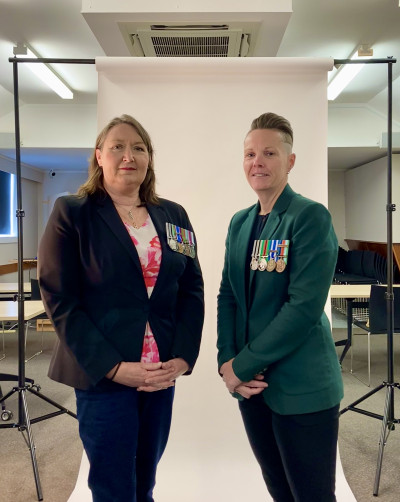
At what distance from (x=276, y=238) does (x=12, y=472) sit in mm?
2333

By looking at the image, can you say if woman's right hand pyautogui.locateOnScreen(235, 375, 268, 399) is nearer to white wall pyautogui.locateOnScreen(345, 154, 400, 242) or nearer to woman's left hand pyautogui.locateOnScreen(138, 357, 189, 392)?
woman's left hand pyautogui.locateOnScreen(138, 357, 189, 392)

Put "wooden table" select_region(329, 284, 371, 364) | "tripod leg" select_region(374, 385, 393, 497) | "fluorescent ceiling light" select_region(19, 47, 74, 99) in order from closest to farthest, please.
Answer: "tripod leg" select_region(374, 385, 393, 497), "wooden table" select_region(329, 284, 371, 364), "fluorescent ceiling light" select_region(19, 47, 74, 99)

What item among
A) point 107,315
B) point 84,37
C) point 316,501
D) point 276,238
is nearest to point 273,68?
point 276,238

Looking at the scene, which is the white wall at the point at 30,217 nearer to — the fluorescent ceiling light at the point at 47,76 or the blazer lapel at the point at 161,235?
the fluorescent ceiling light at the point at 47,76

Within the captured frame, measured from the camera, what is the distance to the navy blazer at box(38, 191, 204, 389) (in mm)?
1259

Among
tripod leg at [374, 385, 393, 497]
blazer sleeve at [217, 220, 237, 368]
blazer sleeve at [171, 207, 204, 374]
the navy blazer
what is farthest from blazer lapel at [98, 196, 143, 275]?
tripod leg at [374, 385, 393, 497]

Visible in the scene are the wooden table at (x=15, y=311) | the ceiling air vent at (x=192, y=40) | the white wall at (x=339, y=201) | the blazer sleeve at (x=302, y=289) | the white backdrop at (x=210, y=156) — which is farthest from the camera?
Answer: the white wall at (x=339, y=201)

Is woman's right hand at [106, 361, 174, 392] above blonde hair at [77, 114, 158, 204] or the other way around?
the other way around

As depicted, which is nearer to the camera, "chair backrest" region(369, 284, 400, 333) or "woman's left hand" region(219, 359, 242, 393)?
"woman's left hand" region(219, 359, 242, 393)

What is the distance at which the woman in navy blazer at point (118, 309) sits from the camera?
126 cm

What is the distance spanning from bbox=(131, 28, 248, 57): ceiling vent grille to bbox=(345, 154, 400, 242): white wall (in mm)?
5322

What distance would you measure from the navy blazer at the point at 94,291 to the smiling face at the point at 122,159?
68 mm

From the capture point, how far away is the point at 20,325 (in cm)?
232

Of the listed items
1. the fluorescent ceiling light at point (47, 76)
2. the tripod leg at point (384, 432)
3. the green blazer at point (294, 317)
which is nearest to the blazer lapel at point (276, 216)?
the green blazer at point (294, 317)
